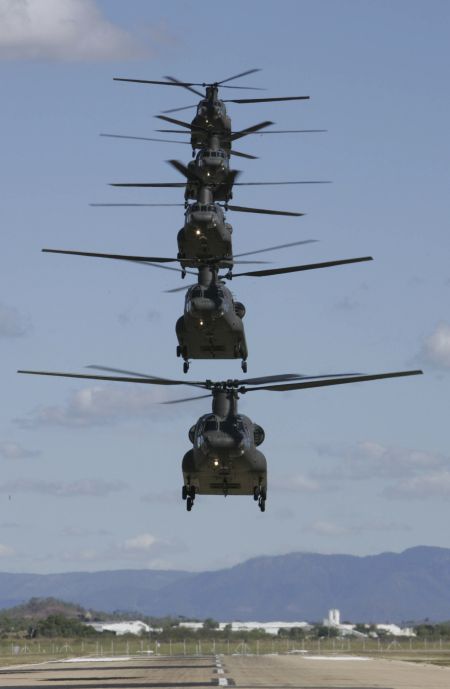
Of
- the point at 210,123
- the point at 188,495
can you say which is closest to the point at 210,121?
the point at 210,123

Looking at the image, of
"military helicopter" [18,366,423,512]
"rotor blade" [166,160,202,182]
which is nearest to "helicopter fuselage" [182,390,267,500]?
"military helicopter" [18,366,423,512]

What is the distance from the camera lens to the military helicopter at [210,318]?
254ft

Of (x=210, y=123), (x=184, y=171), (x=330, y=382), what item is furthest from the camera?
(x=210, y=123)

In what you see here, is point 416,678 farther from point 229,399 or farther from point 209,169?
Answer: point 209,169

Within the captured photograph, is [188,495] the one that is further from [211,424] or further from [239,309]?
[239,309]

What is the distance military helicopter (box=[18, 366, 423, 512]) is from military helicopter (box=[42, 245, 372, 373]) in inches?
368

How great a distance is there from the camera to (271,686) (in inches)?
2402

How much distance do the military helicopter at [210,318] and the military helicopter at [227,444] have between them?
30.6 ft

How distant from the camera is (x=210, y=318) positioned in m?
77.6

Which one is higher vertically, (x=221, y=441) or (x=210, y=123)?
(x=210, y=123)

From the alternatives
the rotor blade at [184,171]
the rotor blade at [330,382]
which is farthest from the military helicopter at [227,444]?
the rotor blade at [184,171]

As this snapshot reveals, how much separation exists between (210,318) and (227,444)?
13198 mm

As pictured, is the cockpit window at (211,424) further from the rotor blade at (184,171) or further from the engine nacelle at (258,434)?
the rotor blade at (184,171)

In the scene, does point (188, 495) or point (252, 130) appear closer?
point (188, 495)
